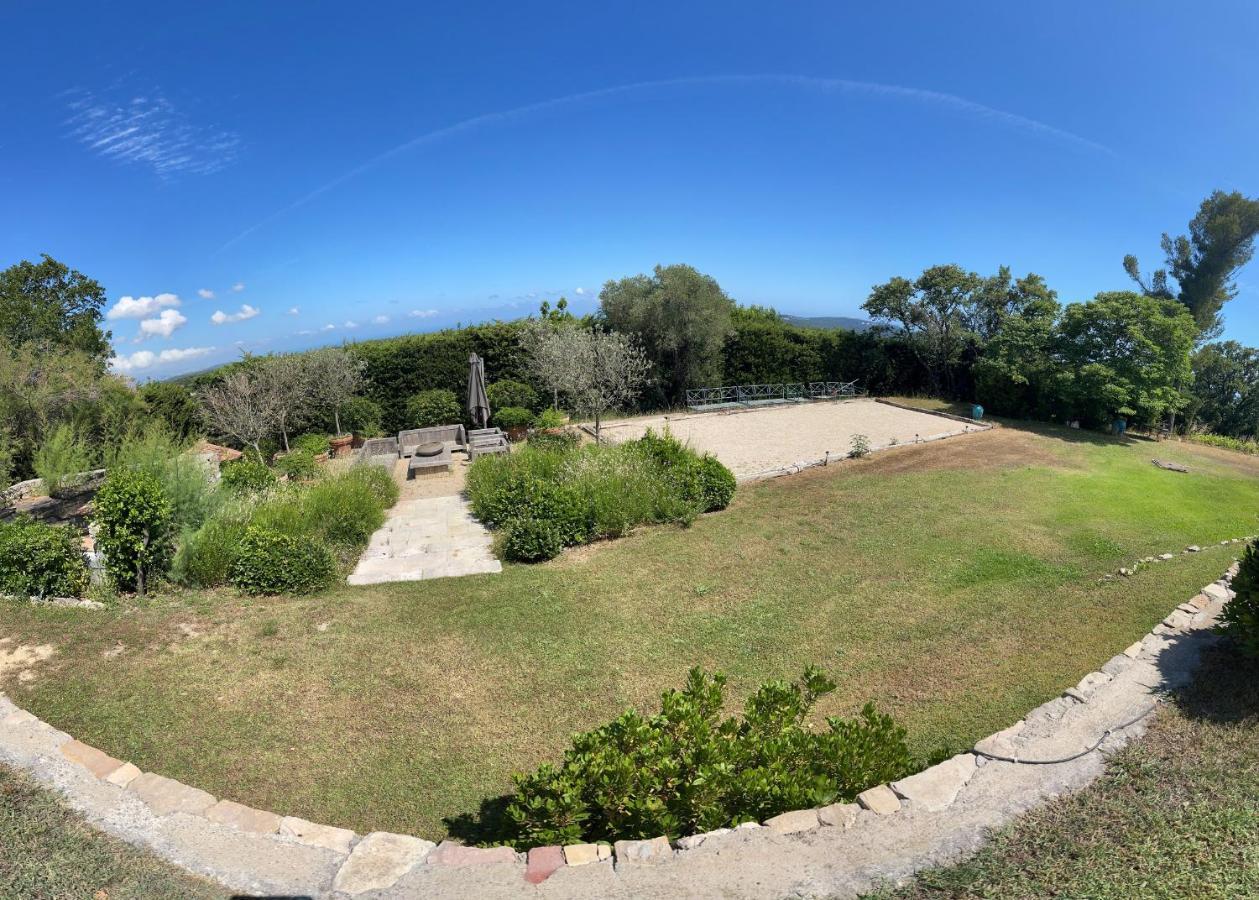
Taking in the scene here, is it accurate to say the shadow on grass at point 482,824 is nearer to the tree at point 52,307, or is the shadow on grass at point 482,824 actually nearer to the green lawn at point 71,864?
the green lawn at point 71,864

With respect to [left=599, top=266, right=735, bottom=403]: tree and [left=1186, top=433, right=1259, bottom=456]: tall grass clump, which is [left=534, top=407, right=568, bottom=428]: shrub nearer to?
[left=599, top=266, right=735, bottom=403]: tree

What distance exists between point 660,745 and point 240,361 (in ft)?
55.5

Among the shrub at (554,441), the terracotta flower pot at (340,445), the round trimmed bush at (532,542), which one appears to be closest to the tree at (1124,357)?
the shrub at (554,441)

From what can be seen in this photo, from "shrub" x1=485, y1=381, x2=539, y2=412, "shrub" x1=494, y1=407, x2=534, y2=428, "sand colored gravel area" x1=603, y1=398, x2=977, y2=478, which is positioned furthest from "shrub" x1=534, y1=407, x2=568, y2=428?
"shrub" x1=485, y1=381, x2=539, y2=412

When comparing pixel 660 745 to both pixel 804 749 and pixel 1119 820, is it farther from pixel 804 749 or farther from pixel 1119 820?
pixel 1119 820

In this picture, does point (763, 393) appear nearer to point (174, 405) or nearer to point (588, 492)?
point (588, 492)

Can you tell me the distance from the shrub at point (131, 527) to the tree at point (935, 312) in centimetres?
2091

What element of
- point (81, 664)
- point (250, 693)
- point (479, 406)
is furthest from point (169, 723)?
point (479, 406)

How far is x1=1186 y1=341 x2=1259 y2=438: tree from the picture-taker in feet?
71.3

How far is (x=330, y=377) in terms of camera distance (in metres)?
15.4

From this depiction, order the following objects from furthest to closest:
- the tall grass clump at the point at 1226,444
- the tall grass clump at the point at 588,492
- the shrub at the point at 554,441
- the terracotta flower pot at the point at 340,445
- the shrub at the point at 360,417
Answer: the tall grass clump at the point at 1226,444
the shrub at the point at 360,417
the terracotta flower pot at the point at 340,445
the shrub at the point at 554,441
the tall grass clump at the point at 588,492

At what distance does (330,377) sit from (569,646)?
12.4m

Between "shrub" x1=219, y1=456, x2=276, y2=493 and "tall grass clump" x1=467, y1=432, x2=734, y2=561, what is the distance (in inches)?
137

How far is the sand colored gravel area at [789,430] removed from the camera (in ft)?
45.1
